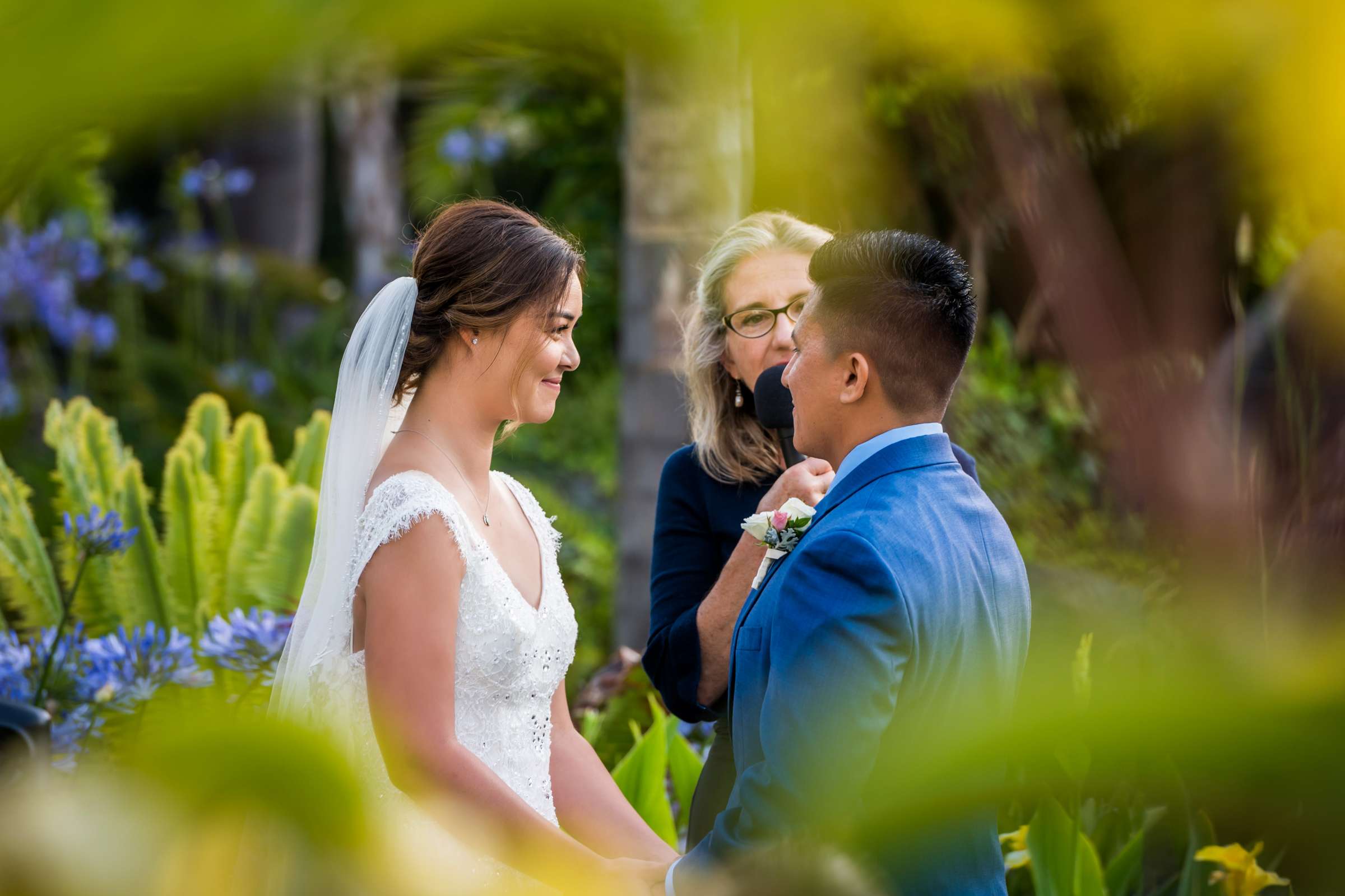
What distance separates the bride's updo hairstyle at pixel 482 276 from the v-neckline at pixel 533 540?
0.29 m

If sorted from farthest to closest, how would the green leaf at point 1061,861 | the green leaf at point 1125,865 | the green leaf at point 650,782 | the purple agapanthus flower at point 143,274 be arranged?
the purple agapanthus flower at point 143,274 → the green leaf at point 650,782 → the green leaf at point 1125,865 → the green leaf at point 1061,861

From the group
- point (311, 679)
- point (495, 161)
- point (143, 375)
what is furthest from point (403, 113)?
point (311, 679)

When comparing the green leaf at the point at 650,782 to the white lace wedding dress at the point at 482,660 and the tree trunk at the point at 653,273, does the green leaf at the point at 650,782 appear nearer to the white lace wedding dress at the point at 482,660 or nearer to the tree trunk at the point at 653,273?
the white lace wedding dress at the point at 482,660

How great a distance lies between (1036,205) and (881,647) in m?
1.16

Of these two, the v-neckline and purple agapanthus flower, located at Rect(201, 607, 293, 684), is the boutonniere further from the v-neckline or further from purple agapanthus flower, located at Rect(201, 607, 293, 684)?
purple agapanthus flower, located at Rect(201, 607, 293, 684)

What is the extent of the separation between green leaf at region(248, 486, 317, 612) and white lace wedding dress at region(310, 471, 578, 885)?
1953mm

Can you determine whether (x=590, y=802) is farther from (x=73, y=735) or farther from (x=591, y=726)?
(x=73, y=735)

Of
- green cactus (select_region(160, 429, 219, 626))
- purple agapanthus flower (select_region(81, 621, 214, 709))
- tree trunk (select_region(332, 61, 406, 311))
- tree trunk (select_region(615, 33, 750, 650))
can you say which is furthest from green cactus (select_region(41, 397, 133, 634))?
tree trunk (select_region(332, 61, 406, 311))

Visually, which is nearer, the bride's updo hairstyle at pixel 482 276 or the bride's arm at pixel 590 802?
the bride's updo hairstyle at pixel 482 276

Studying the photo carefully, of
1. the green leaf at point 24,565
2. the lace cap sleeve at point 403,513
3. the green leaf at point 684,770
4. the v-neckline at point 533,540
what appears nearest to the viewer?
the lace cap sleeve at point 403,513

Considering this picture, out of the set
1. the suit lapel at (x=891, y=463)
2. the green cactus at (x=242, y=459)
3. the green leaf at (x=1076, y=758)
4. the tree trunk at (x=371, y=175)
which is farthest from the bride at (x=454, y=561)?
the tree trunk at (x=371, y=175)

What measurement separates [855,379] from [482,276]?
0.85m

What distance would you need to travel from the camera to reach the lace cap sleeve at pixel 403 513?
223cm

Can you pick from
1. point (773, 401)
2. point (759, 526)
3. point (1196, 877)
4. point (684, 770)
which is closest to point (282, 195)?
point (684, 770)
